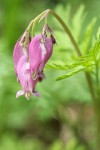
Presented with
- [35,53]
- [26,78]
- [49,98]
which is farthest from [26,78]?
[49,98]

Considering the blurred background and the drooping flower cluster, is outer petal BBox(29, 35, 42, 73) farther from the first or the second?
the blurred background

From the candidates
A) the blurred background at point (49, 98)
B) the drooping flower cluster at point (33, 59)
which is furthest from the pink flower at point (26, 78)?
the blurred background at point (49, 98)

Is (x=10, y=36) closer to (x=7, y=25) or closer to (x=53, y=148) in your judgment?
(x=7, y=25)

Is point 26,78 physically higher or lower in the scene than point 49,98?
higher

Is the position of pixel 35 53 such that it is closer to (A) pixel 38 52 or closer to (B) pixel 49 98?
(A) pixel 38 52

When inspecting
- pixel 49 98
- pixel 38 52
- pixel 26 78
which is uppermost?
pixel 38 52

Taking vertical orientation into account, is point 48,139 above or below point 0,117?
below

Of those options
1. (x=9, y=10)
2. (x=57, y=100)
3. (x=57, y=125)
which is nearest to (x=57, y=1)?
(x=9, y=10)
